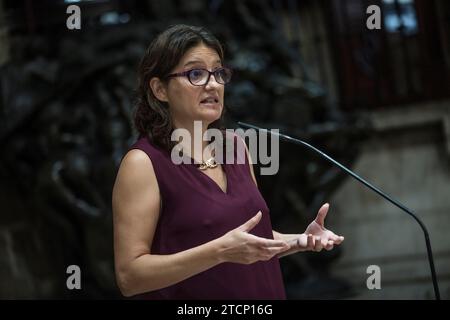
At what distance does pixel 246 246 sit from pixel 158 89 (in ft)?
1.79

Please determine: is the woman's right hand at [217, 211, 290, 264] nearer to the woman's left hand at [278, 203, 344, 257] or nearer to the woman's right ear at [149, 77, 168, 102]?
the woman's left hand at [278, 203, 344, 257]

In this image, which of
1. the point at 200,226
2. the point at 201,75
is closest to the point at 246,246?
the point at 200,226

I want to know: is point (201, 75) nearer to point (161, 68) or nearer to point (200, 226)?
point (161, 68)

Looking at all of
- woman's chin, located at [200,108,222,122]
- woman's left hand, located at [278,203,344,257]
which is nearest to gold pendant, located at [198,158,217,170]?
woman's chin, located at [200,108,222,122]

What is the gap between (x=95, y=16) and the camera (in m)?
6.15

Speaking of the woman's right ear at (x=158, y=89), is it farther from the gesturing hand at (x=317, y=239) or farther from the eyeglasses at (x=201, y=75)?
the gesturing hand at (x=317, y=239)

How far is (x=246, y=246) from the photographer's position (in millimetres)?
1638

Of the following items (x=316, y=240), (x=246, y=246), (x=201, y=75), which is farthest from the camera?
(x=201, y=75)

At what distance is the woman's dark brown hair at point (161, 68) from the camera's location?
1.92 m

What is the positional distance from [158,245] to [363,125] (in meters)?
4.17

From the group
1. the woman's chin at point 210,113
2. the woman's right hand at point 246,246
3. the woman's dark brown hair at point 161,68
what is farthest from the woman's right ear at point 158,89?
the woman's right hand at point 246,246

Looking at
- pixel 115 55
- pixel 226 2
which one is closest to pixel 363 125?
pixel 226 2

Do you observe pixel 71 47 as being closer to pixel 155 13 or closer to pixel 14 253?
pixel 155 13

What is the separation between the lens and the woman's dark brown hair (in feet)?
6.29
